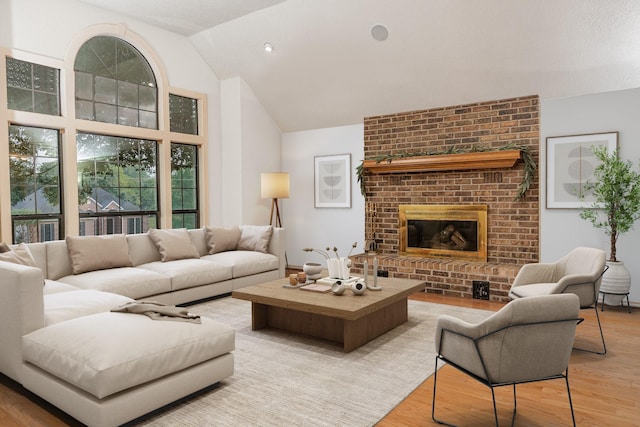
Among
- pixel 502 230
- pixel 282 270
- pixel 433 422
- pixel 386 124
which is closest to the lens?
pixel 433 422

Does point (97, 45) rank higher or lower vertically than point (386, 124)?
higher

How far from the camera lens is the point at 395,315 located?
409 centimetres

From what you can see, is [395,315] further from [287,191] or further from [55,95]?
[55,95]

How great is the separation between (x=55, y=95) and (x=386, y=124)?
437 centimetres

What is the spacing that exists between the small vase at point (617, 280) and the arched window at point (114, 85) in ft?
19.7

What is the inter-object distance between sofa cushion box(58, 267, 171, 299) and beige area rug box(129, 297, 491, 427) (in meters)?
0.95

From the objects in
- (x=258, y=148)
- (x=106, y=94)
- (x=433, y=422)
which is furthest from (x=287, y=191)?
(x=433, y=422)

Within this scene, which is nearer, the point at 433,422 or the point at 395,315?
the point at 433,422

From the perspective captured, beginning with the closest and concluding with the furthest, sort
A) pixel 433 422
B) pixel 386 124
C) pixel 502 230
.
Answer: pixel 433 422, pixel 502 230, pixel 386 124

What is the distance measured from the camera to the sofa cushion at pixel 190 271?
4605 mm

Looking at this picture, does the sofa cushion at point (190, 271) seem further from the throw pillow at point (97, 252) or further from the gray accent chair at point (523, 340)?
the gray accent chair at point (523, 340)

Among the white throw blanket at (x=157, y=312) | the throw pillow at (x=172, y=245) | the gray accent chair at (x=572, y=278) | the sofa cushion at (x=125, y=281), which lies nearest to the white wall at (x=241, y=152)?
the throw pillow at (x=172, y=245)

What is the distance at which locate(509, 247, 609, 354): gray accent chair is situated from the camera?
3.29 meters

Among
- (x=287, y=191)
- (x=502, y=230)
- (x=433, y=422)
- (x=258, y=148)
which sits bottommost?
(x=433, y=422)
